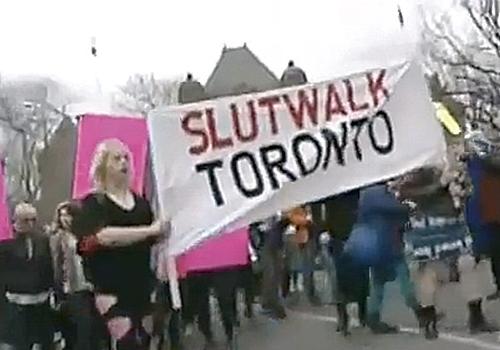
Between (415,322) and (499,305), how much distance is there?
0.92 metres

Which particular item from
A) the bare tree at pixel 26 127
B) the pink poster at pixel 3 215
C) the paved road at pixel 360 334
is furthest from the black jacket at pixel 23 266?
the bare tree at pixel 26 127

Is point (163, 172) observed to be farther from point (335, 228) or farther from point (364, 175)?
point (335, 228)

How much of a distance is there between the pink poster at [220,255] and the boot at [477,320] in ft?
7.60

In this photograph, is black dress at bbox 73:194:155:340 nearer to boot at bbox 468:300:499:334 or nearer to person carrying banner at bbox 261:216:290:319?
boot at bbox 468:300:499:334

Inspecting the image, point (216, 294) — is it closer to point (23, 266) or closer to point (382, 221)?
point (382, 221)

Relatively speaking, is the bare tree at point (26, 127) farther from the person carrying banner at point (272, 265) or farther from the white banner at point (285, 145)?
the white banner at point (285, 145)

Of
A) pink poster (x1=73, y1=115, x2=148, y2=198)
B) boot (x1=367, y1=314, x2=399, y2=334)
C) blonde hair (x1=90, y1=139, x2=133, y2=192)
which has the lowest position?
boot (x1=367, y1=314, x2=399, y2=334)

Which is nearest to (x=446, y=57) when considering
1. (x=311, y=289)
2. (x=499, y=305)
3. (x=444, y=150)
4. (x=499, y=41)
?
(x=499, y=41)

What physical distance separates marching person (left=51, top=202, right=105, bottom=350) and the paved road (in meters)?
2.47

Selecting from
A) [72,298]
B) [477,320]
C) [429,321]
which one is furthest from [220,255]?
[477,320]

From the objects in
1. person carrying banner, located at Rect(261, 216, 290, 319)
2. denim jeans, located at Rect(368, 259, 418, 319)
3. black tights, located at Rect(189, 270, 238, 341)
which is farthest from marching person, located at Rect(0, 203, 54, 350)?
person carrying banner, located at Rect(261, 216, 290, 319)

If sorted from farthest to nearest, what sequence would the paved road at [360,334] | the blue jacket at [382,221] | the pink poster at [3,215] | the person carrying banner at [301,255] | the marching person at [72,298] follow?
the person carrying banner at [301,255] → the blue jacket at [382,221] → the paved road at [360,334] → the pink poster at [3,215] → the marching person at [72,298]

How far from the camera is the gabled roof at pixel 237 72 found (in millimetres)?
49938

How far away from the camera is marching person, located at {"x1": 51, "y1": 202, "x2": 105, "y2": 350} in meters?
11.0
